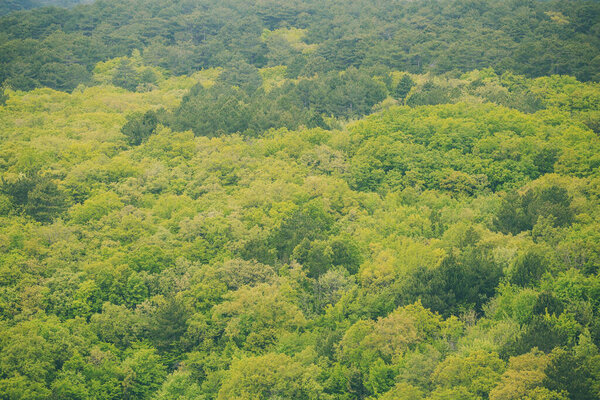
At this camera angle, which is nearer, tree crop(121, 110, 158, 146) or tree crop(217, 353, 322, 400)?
tree crop(217, 353, 322, 400)

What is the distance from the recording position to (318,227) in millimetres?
55500

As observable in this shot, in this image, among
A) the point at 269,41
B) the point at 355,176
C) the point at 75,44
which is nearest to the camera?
the point at 355,176

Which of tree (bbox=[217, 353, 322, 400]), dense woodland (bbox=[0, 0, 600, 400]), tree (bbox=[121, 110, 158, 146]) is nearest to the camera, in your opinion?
tree (bbox=[217, 353, 322, 400])

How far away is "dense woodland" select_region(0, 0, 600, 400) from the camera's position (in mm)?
39281

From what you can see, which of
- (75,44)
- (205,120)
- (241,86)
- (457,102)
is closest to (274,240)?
(205,120)

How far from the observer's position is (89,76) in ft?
360

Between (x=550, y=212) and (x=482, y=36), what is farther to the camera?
(x=482, y=36)

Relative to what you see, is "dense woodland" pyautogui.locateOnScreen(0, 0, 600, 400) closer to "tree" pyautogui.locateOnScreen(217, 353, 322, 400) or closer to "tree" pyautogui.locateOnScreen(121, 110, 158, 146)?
"tree" pyautogui.locateOnScreen(217, 353, 322, 400)

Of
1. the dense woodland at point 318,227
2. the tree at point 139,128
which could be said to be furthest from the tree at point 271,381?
the tree at point 139,128

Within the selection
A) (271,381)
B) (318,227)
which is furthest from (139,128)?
(271,381)

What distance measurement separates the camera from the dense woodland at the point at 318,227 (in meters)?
39.3

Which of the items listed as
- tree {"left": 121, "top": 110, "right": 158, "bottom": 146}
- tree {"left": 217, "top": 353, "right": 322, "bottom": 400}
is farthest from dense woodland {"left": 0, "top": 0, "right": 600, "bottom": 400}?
tree {"left": 121, "top": 110, "right": 158, "bottom": 146}

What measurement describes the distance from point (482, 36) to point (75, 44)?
75.8 metres

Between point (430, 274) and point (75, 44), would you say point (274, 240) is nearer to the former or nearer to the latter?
point (430, 274)
